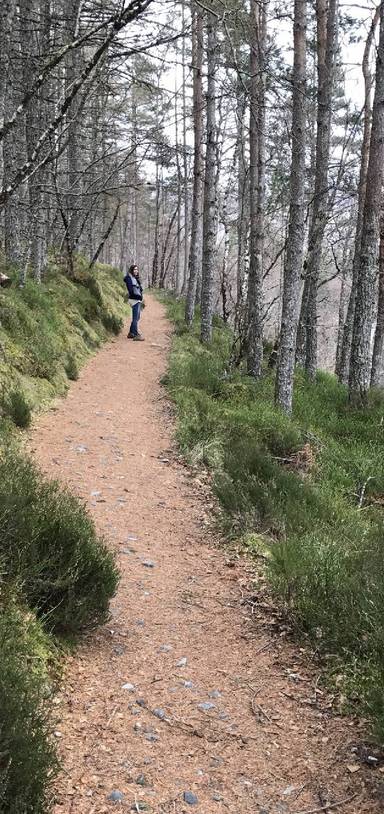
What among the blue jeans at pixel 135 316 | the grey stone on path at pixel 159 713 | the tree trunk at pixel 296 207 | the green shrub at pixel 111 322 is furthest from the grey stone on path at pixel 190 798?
the green shrub at pixel 111 322

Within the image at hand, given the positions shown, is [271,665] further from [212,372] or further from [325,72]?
[325,72]

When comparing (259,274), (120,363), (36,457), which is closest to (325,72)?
(259,274)

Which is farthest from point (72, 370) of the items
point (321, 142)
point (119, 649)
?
point (119, 649)

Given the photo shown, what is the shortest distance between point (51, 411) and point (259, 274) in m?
5.47

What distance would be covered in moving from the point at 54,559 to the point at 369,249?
798 centimetres

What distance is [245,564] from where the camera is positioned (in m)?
5.31

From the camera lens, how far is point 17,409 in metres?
7.70

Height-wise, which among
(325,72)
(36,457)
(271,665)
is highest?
(325,72)

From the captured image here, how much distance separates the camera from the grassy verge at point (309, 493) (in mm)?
3729

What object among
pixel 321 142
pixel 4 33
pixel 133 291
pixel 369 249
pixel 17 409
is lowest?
pixel 17 409

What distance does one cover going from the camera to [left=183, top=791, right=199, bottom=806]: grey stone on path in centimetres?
268

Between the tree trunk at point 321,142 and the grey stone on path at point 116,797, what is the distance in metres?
9.57

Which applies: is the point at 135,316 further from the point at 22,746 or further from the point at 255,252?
the point at 22,746

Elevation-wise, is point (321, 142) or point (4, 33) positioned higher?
point (321, 142)
